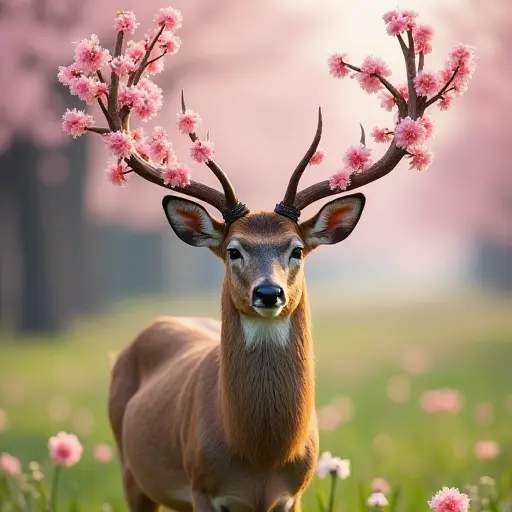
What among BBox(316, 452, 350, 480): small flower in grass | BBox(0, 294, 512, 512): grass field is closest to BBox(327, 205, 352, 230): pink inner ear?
BBox(316, 452, 350, 480): small flower in grass

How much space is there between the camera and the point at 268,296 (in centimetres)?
439

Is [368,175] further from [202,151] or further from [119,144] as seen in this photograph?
[119,144]

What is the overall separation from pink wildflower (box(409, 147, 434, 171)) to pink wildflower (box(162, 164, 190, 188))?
Result: 1123 mm

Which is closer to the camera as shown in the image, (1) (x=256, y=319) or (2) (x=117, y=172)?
(1) (x=256, y=319)

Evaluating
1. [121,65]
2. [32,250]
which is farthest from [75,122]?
[32,250]

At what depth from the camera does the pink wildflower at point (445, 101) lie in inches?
208

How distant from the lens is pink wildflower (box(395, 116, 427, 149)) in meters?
5.04

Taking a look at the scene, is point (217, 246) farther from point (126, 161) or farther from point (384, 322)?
point (384, 322)

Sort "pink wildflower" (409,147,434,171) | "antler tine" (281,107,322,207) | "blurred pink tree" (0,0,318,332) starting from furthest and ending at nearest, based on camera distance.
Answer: "blurred pink tree" (0,0,318,332), "pink wildflower" (409,147,434,171), "antler tine" (281,107,322,207)

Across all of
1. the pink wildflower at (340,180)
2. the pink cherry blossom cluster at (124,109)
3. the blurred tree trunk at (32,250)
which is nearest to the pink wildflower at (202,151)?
the pink cherry blossom cluster at (124,109)

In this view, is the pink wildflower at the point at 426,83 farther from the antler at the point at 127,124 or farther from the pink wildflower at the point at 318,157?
the antler at the point at 127,124

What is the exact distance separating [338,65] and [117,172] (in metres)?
1.30

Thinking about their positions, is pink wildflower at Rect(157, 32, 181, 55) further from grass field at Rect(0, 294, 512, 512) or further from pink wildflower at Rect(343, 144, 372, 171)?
grass field at Rect(0, 294, 512, 512)

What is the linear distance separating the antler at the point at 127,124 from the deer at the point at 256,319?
10mm
